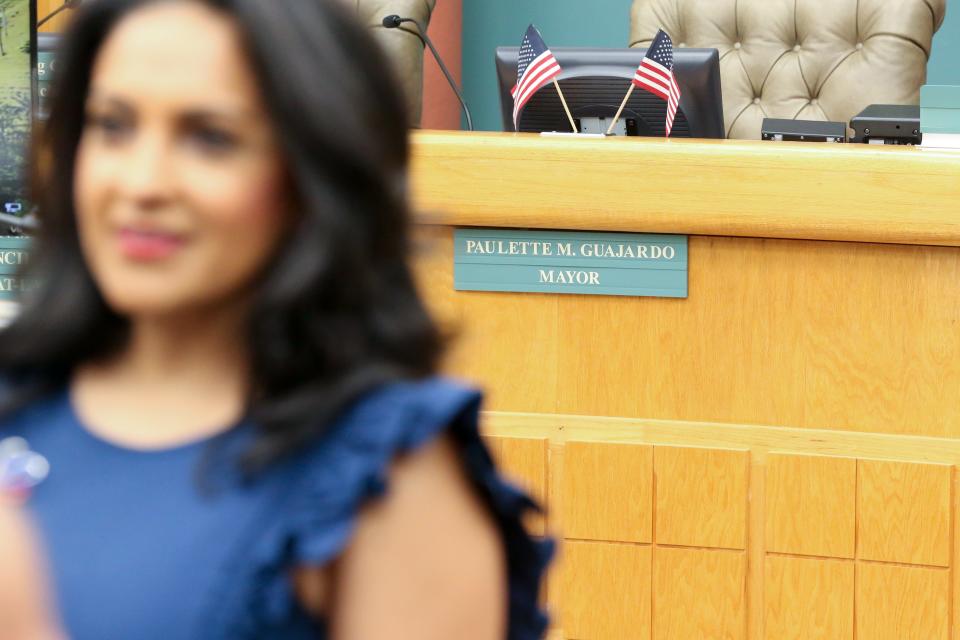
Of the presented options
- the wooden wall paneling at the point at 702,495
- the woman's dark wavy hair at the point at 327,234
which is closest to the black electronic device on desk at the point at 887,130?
the wooden wall paneling at the point at 702,495

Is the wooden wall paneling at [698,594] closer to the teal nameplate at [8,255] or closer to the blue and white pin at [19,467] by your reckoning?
the teal nameplate at [8,255]

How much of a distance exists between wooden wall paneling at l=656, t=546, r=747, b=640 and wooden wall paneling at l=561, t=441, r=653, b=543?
6 cm

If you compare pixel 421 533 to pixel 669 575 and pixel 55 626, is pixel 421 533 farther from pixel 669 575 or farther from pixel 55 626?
pixel 669 575

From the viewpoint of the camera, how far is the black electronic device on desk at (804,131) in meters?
2.83

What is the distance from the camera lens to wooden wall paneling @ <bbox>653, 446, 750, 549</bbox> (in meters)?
2.09

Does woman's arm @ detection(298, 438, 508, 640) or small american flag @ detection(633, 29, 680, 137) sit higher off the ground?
small american flag @ detection(633, 29, 680, 137)

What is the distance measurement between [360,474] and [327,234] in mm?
121

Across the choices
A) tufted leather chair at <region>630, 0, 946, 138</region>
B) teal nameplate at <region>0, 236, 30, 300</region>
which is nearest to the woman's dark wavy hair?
teal nameplate at <region>0, 236, 30, 300</region>

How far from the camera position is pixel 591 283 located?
213cm

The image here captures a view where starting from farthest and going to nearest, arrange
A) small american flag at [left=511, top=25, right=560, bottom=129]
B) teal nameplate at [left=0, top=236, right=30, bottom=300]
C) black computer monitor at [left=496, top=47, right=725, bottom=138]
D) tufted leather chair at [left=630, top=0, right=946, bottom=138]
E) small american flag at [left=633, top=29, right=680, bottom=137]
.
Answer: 1. tufted leather chair at [left=630, top=0, right=946, bottom=138]
2. black computer monitor at [left=496, top=47, right=725, bottom=138]
3. small american flag at [left=511, top=25, right=560, bottom=129]
4. small american flag at [left=633, top=29, right=680, bottom=137]
5. teal nameplate at [left=0, top=236, right=30, bottom=300]

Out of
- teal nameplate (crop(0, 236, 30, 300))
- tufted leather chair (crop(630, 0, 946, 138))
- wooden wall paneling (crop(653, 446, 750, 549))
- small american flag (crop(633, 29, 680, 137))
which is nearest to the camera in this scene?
teal nameplate (crop(0, 236, 30, 300))

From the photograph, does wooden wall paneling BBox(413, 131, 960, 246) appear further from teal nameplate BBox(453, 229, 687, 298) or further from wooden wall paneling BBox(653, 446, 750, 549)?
wooden wall paneling BBox(653, 446, 750, 549)

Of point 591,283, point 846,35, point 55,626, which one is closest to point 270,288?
point 55,626

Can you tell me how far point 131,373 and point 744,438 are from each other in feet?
4.82
